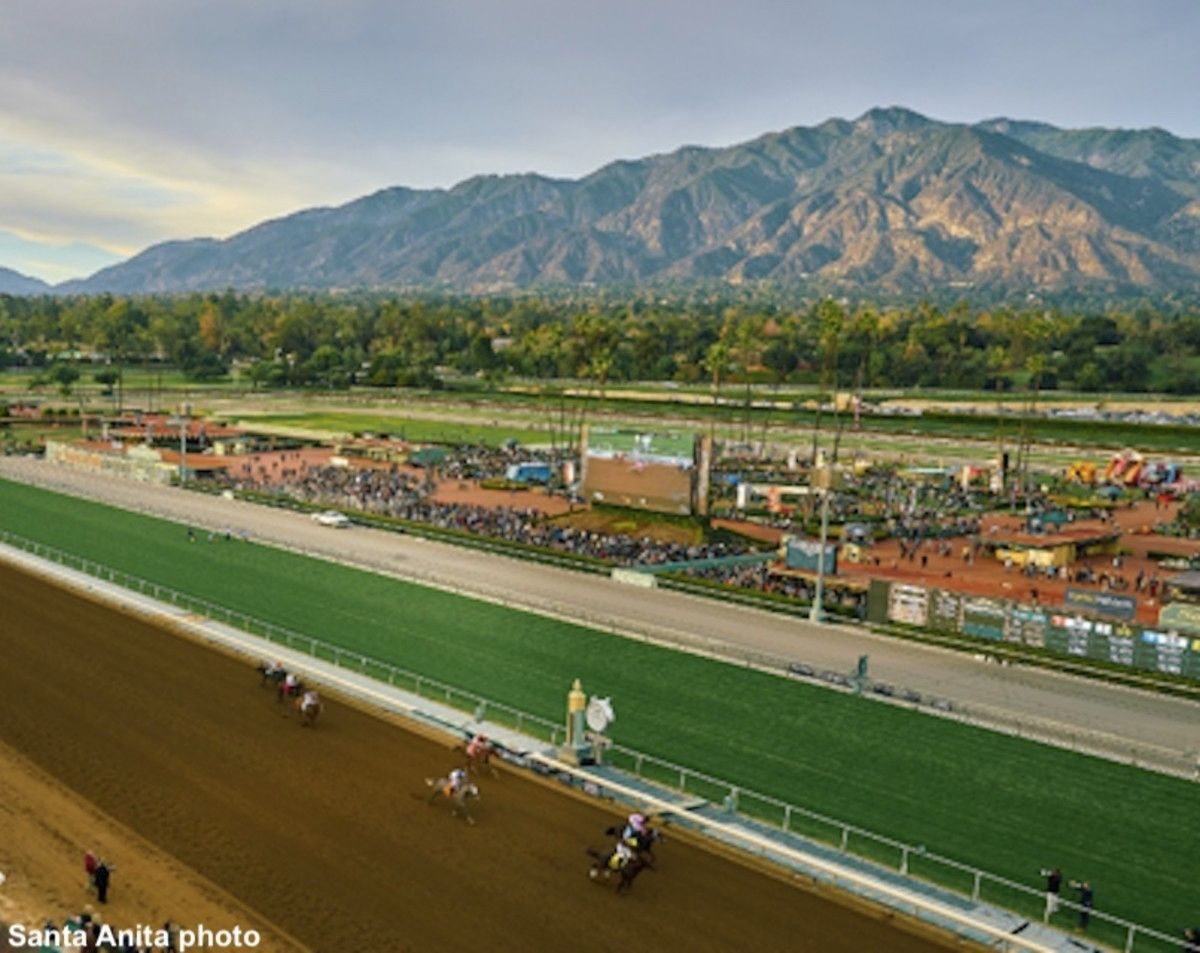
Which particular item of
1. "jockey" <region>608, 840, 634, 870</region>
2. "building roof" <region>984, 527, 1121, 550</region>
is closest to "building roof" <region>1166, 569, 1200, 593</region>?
"building roof" <region>984, 527, 1121, 550</region>

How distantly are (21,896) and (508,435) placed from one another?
8735cm

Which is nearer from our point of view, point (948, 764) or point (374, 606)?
point (948, 764)

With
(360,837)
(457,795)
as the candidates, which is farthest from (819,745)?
(360,837)

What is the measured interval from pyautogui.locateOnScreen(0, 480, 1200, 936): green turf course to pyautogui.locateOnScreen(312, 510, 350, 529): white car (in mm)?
13347

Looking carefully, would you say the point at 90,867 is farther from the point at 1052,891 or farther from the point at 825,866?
the point at 1052,891

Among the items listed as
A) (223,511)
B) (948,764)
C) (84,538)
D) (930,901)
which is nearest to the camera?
(930,901)

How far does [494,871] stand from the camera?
16969 millimetres

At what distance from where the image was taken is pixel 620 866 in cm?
1639

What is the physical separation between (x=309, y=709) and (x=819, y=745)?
11.0 metres

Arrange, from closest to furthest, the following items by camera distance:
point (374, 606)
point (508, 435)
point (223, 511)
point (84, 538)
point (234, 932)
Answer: point (234, 932)
point (374, 606)
point (84, 538)
point (223, 511)
point (508, 435)

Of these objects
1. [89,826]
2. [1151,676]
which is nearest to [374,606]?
[89,826]

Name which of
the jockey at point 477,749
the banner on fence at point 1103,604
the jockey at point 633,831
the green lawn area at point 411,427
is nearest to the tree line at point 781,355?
the green lawn area at point 411,427

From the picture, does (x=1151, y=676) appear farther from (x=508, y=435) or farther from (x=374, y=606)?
(x=508, y=435)

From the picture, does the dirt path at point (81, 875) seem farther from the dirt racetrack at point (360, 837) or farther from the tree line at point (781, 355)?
the tree line at point (781, 355)
